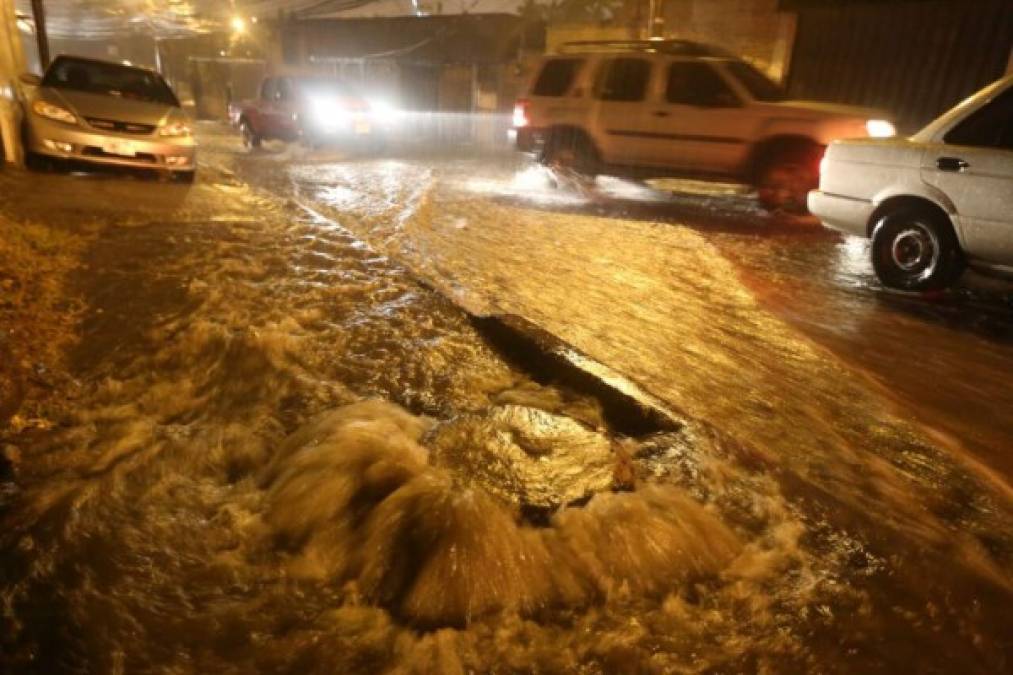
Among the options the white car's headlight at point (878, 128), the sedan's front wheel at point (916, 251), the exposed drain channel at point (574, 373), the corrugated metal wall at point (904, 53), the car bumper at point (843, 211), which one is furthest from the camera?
the corrugated metal wall at point (904, 53)

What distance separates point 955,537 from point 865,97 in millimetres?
12505

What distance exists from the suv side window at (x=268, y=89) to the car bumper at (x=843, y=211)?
1425 centimetres

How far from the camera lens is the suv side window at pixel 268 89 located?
→ 1661 centimetres

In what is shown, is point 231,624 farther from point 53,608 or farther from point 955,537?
point 955,537

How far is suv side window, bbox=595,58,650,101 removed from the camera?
10.0 meters

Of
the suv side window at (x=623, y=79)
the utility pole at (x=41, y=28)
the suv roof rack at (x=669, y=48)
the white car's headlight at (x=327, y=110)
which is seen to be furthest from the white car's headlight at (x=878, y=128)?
the utility pole at (x=41, y=28)

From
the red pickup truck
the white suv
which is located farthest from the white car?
the red pickup truck

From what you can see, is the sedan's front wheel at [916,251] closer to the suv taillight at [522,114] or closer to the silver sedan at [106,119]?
the suv taillight at [522,114]

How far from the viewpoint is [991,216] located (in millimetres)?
5215

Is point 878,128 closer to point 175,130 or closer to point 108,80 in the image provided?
point 175,130

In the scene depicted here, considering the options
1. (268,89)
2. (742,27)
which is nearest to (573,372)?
(742,27)

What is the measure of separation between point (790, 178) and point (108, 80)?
9846mm

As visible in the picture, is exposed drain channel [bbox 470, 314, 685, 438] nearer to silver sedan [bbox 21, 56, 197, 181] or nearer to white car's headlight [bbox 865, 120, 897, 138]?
white car's headlight [bbox 865, 120, 897, 138]

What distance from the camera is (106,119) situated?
27.2 ft
